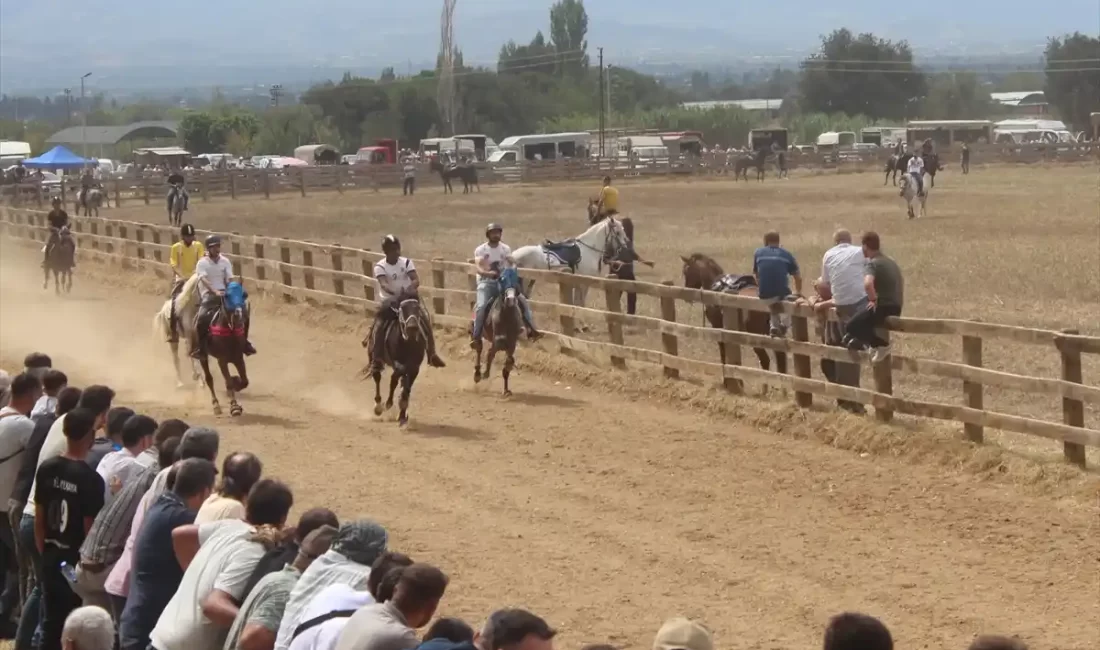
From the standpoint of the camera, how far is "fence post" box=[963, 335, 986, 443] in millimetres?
13477

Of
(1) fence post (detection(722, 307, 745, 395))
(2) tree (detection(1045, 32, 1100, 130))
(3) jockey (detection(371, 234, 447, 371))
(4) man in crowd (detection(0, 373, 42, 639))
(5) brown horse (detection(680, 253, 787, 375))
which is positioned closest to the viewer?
(4) man in crowd (detection(0, 373, 42, 639))

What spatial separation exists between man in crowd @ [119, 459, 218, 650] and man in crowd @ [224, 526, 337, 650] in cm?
84

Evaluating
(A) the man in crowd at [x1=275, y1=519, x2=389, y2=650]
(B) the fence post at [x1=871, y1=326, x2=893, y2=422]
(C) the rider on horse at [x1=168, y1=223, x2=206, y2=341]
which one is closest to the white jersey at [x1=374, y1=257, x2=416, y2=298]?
(C) the rider on horse at [x1=168, y1=223, x2=206, y2=341]

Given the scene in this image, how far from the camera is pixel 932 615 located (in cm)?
962

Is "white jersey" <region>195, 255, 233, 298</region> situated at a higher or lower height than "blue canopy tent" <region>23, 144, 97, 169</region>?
lower

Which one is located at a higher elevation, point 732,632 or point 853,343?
point 853,343

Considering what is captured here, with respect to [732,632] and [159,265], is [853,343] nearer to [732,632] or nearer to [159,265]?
[732,632]

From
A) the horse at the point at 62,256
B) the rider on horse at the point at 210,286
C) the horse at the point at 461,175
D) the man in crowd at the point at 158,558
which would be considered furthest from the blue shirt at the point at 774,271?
the horse at the point at 461,175

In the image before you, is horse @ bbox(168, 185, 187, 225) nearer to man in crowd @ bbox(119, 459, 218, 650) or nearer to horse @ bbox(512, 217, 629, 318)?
horse @ bbox(512, 217, 629, 318)

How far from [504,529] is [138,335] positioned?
44.2 feet

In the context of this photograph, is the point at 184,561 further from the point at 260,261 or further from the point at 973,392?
the point at 260,261

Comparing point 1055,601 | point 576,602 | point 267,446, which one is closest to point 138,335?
point 267,446

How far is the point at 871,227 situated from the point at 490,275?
2334 cm

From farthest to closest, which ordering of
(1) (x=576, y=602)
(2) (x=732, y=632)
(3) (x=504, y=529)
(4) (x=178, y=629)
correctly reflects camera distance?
(3) (x=504, y=529) → (1) (x=576, y=602) → (2) (x=732, y=632) → (4) (x=178, y=629)
